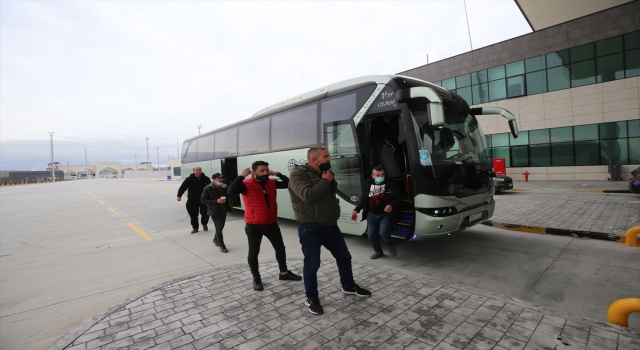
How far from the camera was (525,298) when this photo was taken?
3.73 meters

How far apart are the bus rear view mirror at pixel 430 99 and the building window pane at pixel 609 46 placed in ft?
62.7

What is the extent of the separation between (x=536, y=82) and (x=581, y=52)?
2488 millimetres

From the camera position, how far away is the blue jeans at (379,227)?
5.20 meters

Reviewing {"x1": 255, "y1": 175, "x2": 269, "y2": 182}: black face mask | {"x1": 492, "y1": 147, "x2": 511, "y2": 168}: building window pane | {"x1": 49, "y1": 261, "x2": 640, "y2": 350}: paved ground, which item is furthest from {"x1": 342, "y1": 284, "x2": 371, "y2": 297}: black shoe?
{"x1": 492, "y1": 147, "x2": 511, "y2": 168}: building window pane

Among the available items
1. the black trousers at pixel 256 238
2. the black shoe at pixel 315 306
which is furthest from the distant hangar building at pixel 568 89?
the black shoe at pixel 315 306

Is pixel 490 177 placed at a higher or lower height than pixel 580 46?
lower

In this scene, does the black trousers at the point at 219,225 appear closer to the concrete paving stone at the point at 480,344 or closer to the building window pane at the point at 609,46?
the concrete paving stone at the point at 480,344

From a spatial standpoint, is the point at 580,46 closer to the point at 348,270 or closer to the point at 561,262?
the point at 561,262

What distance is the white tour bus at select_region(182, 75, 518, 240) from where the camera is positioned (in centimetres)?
501

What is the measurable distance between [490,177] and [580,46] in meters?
17.9

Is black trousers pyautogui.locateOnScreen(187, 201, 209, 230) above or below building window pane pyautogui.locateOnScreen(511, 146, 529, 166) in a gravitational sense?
below

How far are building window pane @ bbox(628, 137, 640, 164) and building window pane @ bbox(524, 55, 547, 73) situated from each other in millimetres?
6173

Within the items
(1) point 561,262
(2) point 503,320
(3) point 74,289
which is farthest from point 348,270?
(3) point 74,289

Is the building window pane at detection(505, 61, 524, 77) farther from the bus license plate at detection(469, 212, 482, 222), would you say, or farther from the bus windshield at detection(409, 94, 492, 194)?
the bus license plate at detection(469, 212, 482, 222)
